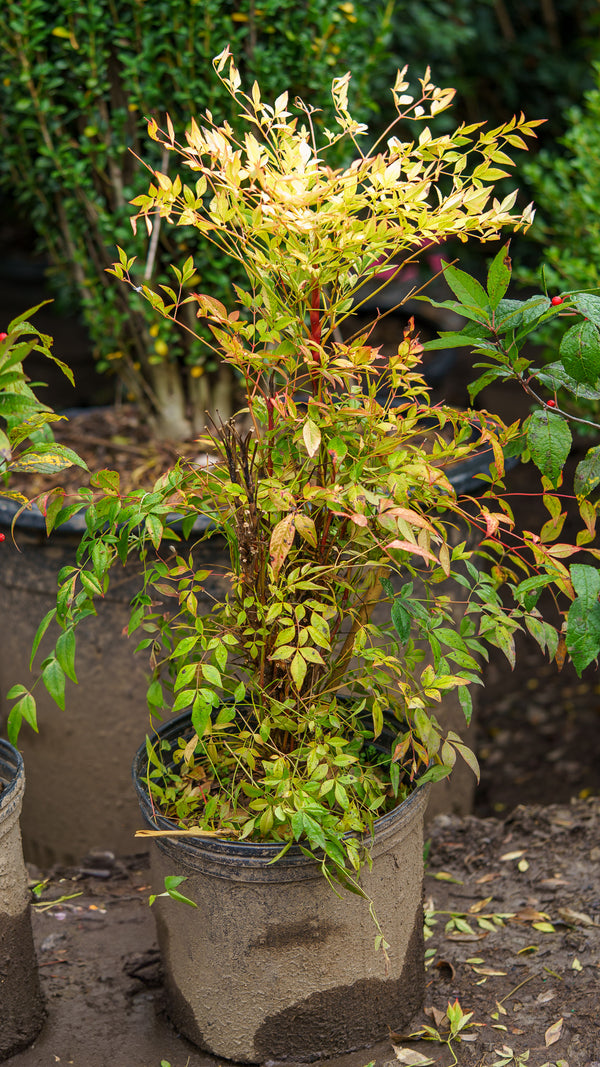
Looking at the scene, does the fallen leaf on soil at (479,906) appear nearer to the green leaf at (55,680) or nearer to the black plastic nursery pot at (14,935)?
the black plastic nursery pot at (14,935)

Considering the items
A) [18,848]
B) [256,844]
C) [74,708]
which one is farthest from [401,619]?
[74,708]

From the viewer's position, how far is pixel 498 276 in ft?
4.93

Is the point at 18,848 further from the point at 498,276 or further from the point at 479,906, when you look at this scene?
the point at 498,276

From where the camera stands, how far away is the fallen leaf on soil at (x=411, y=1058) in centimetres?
167

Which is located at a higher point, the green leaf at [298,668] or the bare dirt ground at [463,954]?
the green leaf at [298,668]

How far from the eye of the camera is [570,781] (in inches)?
122

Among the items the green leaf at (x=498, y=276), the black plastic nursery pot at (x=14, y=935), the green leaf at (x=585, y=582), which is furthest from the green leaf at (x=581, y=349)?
the black plastic nursery pot at (x=14, y=935)

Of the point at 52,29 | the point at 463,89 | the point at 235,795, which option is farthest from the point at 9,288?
the point at 235,795

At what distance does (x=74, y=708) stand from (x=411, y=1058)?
121cm

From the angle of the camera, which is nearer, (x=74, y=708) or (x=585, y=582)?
(x=585, y=582)

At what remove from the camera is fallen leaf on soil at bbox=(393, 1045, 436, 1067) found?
5.48 ft

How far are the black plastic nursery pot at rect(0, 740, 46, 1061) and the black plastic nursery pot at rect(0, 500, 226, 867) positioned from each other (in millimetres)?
699

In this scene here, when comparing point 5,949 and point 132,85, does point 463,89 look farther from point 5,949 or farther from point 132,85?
point 5,949

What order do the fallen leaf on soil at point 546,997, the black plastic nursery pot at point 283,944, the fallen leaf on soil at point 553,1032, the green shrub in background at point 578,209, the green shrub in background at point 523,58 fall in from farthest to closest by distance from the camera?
the green shrub in background at point 523,58
the green shrub in background at point 578,209
the fallen leaf on soil at point 546,997
the fallen leaf on soil at point 553,1032
the black plastic nursery pot at point 283,944
